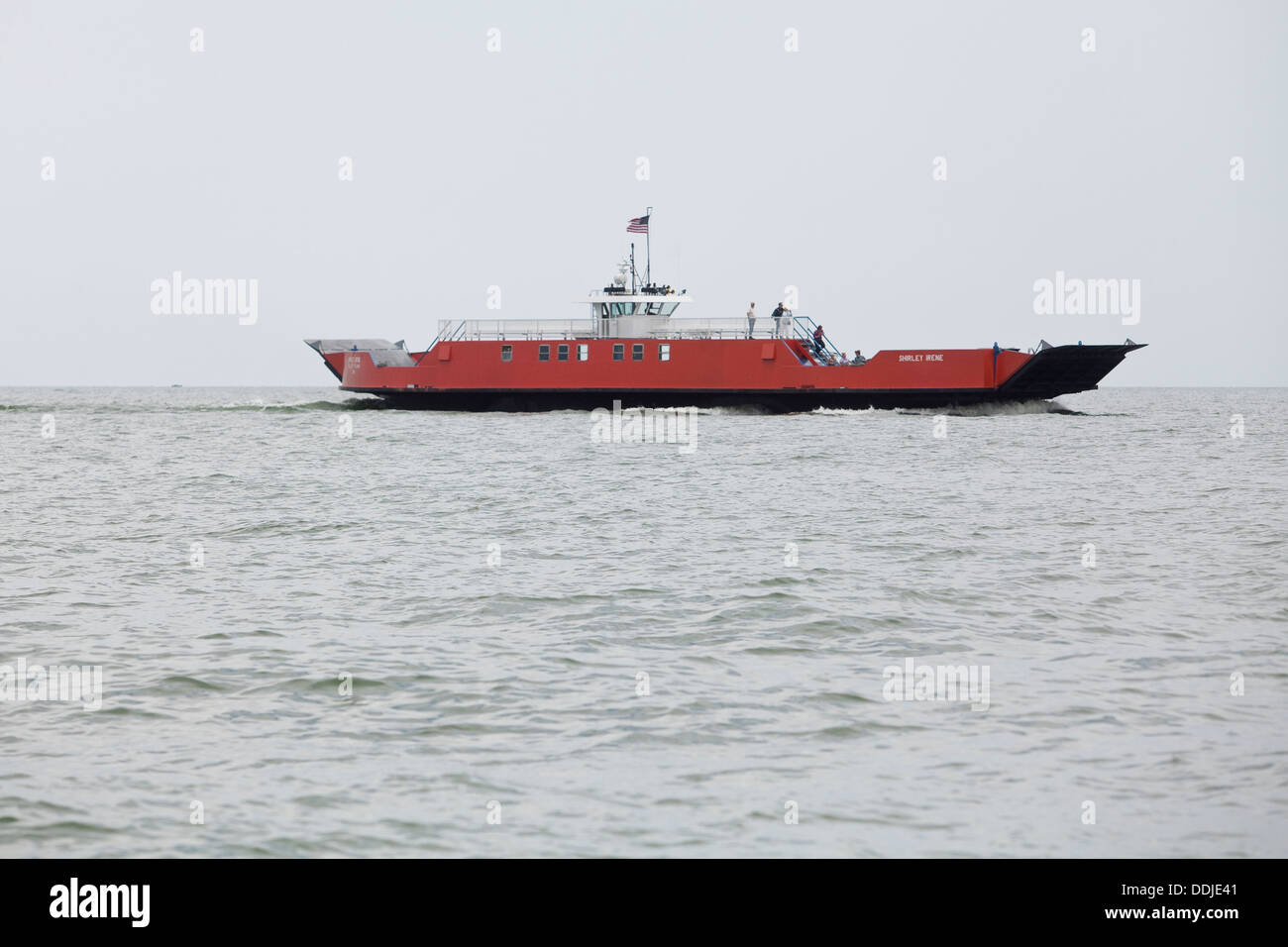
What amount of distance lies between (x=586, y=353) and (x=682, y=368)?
4.32m

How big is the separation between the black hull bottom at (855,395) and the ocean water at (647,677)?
25039 millimetres

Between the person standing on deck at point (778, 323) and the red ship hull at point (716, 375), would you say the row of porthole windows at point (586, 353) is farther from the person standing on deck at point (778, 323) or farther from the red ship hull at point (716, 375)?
the person standing on deck at point (778, 323)

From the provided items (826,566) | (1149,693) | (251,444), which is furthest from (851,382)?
(1149,693)

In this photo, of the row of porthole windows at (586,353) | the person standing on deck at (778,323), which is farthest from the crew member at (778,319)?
the row of porthole windows at (586,353)

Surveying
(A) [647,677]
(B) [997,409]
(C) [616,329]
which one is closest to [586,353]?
(C) [616,329]

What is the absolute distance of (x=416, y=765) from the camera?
7.06m

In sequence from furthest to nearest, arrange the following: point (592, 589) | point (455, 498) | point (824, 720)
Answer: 1. point (455, 498)
2. point (592, 589)
3. point (824, 720)

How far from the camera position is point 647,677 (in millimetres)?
9117

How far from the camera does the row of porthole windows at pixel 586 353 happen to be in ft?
164

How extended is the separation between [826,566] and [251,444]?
30284 mm

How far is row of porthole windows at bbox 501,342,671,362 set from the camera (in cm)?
4991

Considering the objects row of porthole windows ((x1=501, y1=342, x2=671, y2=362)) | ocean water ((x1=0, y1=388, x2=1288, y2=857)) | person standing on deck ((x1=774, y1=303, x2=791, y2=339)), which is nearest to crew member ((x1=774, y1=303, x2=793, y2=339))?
person standing on deck ((x1=774, y1=303, x2=791, y2=339))

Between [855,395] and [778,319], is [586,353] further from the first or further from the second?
[855,395]
